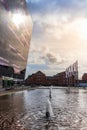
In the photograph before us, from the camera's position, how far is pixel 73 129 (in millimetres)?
17469

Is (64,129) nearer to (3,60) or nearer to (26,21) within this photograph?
(3,60)

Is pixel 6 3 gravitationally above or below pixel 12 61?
above

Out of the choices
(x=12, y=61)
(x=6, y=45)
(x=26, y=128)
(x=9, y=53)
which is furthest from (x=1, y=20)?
(x=26, y=128)

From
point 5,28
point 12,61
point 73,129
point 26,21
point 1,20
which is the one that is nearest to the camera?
point 73,129

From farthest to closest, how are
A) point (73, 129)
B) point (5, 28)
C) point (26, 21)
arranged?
point (26, 21) < point (5, 28) < point (73, 129)

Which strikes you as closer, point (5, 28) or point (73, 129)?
point (73, 129)

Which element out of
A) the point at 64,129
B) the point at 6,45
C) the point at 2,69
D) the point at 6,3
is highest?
the point at 6,3

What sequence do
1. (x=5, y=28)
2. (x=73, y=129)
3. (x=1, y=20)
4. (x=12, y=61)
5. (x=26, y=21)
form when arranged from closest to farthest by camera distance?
(x=73, y=129)
(x=1, y=20)
(x=5, y=28)
(x=12, y=61)
(x=26, y=21)

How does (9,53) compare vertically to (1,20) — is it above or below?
below

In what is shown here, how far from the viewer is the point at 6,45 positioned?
92.5 m

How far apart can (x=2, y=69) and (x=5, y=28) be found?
15.1 metres

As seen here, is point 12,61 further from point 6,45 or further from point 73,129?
point 73,129

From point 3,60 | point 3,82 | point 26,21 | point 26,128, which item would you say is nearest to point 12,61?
point 3,82

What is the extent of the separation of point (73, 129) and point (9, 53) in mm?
83312
